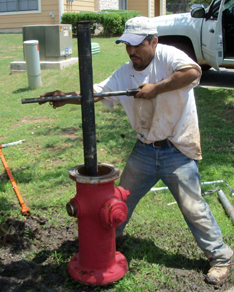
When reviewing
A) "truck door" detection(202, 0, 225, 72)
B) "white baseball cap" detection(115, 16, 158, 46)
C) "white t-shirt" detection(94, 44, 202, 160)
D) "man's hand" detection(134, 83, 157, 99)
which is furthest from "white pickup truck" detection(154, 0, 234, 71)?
"man's hand" detection(134, 83, 157, 99)

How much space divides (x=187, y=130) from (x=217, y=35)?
607cm

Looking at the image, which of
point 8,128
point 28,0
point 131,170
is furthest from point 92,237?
point 28,0

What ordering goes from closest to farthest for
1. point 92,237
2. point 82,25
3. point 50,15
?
point 82,25
point 92,237
point 50,15

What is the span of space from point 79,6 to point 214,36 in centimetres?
1212

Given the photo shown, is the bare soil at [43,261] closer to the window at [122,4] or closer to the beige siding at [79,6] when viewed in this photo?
the beige siding at [79,6]

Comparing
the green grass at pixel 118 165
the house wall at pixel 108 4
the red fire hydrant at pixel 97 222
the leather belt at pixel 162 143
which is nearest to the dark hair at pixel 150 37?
the leather belt at pixel 162 143

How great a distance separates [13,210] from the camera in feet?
13.0

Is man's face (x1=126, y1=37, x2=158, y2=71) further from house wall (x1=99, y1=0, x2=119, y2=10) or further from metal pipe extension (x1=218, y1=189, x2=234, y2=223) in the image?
house wall (x1=99, y1=0, x2=119, y2=10)

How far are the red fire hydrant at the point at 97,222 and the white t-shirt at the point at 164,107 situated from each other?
47 cm

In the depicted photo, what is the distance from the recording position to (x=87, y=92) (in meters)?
2.49

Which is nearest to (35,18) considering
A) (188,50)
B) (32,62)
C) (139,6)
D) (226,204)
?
(32,62)

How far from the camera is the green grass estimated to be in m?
3.14

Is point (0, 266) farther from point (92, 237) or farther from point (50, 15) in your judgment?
point (50, 15)

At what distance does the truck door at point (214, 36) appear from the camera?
8.10 metres
